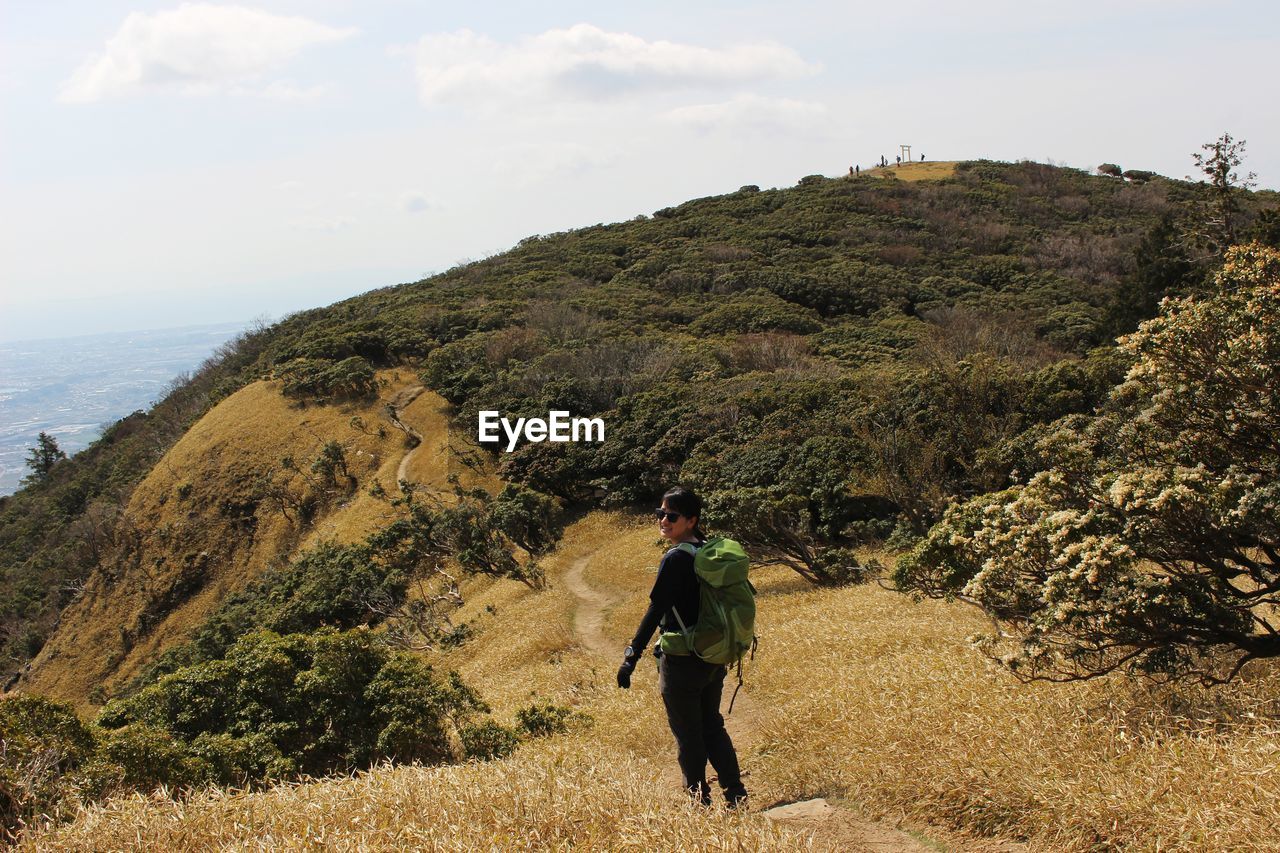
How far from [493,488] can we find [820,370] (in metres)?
13.1

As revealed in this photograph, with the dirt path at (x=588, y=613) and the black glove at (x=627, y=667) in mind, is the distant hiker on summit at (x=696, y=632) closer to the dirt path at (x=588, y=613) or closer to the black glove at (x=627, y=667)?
the black glove at (x=627, y=667)

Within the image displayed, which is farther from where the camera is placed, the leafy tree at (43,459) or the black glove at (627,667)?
the leafy tree at (43,459)

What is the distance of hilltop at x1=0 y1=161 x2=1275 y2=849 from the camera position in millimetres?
4797

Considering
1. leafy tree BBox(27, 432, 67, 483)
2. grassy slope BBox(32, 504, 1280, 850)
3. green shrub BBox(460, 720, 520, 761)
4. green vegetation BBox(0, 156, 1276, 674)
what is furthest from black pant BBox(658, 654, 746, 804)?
leafy tree BBox(27, 432, 67, 483)

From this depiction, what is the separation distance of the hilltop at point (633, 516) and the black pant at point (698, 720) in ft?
0.97

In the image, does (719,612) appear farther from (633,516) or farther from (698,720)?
(633,516)

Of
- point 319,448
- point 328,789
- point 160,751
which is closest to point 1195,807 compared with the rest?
point 328,789

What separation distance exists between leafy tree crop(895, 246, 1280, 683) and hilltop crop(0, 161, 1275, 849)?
45 centimetres

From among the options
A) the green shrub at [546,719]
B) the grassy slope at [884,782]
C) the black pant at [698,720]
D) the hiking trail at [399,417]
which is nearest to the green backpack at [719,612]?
the black pant at [698,720]

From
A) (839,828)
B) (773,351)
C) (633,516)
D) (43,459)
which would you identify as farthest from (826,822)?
(43,459)

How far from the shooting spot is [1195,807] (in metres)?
3.95

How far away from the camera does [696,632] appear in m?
4.70

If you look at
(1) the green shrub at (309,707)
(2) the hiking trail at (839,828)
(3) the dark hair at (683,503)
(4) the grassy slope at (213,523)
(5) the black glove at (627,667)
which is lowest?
(4) the grassy slope at (213,523)

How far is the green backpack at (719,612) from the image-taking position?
185 inches
